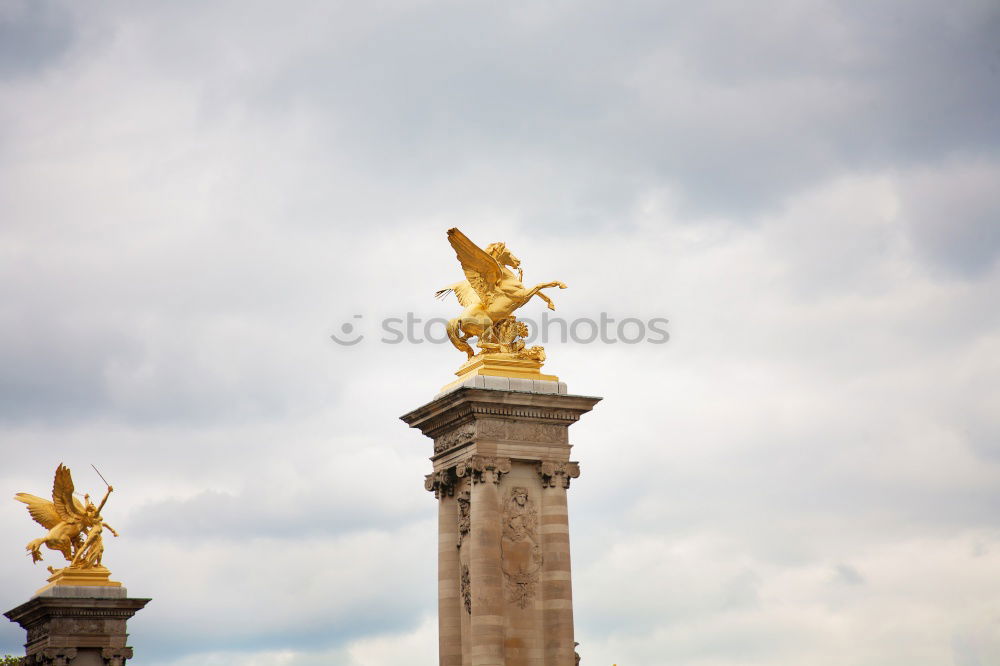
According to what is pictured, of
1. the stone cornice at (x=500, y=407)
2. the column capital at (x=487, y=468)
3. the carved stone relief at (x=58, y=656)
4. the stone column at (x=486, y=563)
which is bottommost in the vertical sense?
the stone column at (x=486, y=563)

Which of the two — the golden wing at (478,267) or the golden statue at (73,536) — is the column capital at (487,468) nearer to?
the golden wing at (478,267)

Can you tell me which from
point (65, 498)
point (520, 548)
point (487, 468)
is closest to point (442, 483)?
point (487, 468)

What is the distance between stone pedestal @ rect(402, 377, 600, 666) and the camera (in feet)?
135

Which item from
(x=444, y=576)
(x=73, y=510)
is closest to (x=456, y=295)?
(x=444, y=576)

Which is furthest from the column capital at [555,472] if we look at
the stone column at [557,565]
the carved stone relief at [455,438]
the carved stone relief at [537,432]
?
the carved stone relief at [455,438]

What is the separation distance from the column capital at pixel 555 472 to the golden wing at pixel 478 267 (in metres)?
4.50

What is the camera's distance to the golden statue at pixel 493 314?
142 feet

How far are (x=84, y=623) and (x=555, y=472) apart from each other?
2662 centimetres

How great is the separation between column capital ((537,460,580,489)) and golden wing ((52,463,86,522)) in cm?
2517

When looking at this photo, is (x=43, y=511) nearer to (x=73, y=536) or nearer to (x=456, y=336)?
(x=73, y=536)

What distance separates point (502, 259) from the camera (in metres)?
44.3

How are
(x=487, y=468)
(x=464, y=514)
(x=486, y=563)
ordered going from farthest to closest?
1. (x=464, y=514)
2. (x=487, y=468)
3. (x=486, y=563)

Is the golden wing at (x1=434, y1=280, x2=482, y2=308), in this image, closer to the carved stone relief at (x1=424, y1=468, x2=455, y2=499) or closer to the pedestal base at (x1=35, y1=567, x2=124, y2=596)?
the carved stone relief at (x1=424, y1=468, x2=455, y2=499)

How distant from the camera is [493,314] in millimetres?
43656
